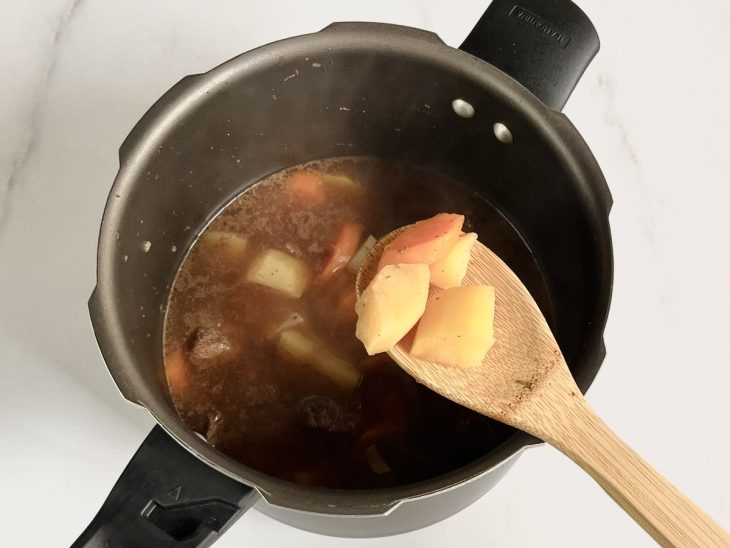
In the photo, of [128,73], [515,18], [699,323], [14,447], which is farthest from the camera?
[128,73]

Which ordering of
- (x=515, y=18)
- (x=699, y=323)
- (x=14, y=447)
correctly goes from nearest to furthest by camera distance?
(x=515, y=18) → (x=14, y=447) → (x=699, y=323)

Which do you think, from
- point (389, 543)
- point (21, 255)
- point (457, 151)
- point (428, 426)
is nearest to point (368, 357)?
point (428, 426)

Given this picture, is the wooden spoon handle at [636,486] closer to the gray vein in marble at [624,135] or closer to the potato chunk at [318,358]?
the potato chunk at [318,358]

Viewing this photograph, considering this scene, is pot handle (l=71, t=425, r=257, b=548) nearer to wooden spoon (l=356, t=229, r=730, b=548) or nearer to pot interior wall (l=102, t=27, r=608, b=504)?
pot interior wall (l=102, t=27, r=608, b=504)

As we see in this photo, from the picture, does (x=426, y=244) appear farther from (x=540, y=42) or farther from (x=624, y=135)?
(x=624, y=135)

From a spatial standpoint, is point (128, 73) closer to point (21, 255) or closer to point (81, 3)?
point (81, 3)
